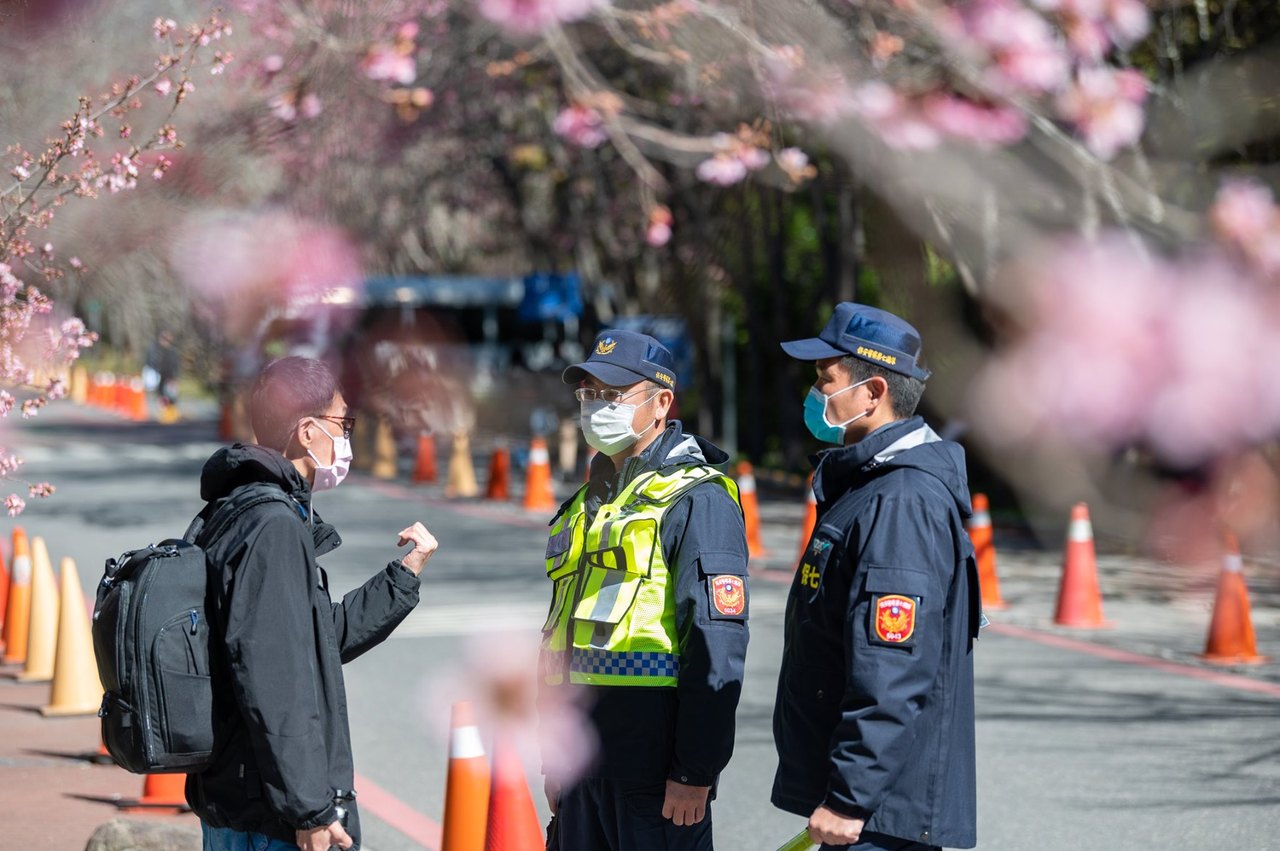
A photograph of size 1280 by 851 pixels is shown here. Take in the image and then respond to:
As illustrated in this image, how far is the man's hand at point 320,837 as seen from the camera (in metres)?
3.32

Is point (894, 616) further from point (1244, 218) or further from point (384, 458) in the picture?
point (384, 458)

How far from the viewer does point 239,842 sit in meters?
3.47

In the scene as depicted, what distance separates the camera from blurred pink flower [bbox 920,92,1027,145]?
10758 millimetres

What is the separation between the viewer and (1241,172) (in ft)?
43.2

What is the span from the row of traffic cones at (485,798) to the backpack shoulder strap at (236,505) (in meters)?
1.34

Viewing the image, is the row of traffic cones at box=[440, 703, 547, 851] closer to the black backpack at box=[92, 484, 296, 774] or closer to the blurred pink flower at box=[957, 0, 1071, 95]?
the black backpack at box=[92, 484, 296, 774]

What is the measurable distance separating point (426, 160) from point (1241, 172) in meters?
15.4

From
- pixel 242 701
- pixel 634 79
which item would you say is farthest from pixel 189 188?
pixel 634 79

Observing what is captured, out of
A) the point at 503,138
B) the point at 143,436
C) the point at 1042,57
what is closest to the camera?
the point at 1042,57

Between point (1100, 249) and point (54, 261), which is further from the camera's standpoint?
point (1100, 249)

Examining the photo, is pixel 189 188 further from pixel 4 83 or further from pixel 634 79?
pixel 634 79

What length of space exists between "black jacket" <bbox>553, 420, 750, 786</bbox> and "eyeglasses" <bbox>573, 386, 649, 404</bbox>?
0.36 metres

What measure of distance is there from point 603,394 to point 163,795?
9.91 ft

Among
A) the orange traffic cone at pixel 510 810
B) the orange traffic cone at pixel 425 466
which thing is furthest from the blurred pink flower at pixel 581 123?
the orange traffic cone at pixel 510 810
